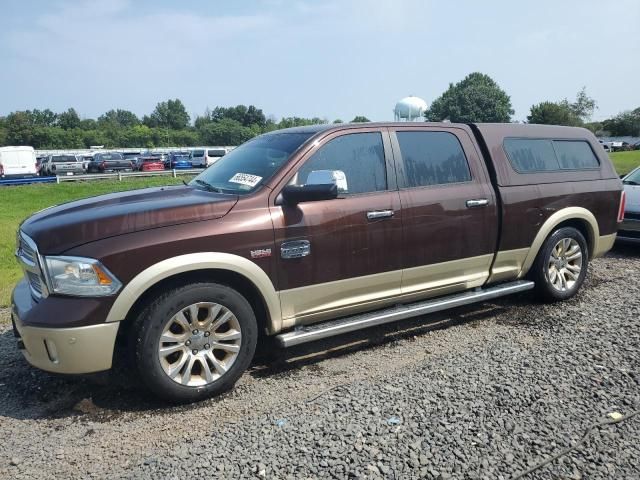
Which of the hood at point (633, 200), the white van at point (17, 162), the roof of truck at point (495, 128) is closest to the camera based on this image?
the roof of truck at point (495, 128)

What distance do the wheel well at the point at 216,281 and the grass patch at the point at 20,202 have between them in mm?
3105

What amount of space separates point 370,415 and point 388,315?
1.10 metres

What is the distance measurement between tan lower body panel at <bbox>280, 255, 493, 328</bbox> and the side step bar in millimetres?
62

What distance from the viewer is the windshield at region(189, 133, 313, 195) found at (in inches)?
158

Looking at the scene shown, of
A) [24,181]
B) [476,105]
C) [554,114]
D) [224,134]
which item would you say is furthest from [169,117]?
[24,181]

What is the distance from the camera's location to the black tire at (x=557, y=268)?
17.4 feet

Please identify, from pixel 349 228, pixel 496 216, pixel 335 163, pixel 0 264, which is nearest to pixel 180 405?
pixel 349 228

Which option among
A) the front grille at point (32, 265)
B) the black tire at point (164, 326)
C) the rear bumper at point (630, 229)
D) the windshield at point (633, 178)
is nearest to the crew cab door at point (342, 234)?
the black tire at point (164, 326)

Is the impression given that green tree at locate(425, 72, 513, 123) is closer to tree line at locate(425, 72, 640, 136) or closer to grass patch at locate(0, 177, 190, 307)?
tree line at locate(425, 72, 640, 136)

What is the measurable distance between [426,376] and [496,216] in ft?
5.93

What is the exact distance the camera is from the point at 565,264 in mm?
5508

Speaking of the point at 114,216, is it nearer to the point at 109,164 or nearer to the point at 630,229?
the point at 630,229

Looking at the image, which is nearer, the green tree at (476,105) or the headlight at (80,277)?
the headlight at (80,277)

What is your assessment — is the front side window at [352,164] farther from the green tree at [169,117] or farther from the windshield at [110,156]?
the green tree at [169,117]
